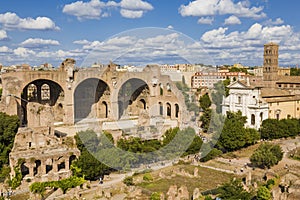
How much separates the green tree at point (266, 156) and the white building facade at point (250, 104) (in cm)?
1185

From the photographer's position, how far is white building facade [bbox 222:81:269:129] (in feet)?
131

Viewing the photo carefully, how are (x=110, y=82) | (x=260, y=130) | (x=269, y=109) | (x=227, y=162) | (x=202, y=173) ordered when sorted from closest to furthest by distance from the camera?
(x=202, y=173), (x=227, y=162), (x=260, y=130), (x=269, y=109), (x=110, y=82)

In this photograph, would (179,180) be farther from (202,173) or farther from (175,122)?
(175,122)

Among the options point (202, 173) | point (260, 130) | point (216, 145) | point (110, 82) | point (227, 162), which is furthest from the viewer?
point (110, 82)

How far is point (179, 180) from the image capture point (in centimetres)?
2519

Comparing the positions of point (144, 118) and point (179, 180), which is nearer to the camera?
point (179, 180)

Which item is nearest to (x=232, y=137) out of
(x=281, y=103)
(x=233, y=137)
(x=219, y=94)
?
(x=233, y=137)

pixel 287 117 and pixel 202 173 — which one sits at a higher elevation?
pixel 287 117

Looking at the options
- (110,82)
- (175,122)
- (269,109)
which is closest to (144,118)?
(175,122)

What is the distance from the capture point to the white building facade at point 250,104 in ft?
131

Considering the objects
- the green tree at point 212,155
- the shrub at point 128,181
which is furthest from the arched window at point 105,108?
the shrub at point 128,181

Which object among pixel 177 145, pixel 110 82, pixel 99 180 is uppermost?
pixel 110 82

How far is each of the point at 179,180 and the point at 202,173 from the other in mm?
2378

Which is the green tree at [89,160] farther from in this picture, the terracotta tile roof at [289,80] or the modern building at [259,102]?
the terracotta tile roof at [289,80]
